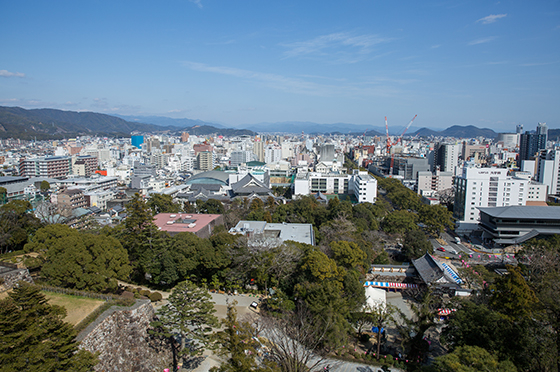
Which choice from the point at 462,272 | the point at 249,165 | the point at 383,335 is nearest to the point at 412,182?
the point at 249,165

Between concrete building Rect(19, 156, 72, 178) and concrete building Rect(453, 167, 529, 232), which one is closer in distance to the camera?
concrete building Rect(453, 167, 529, 232)

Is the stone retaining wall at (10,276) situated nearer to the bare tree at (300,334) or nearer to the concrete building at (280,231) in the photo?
the bare tree at (300,334)

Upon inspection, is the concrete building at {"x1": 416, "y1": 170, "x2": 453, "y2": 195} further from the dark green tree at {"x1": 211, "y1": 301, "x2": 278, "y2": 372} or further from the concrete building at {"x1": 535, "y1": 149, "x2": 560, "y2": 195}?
the dark green tree at {"x1": 211, "y1": 301, "x2": 278, "y2": 372}

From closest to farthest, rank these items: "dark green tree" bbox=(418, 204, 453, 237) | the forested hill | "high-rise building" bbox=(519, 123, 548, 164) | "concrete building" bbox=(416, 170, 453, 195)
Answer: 1. "dark green tree" bbox=(418, 204, 453, 237)
2. "concrete building" bbox=(416, 170, 453, 195)
3. "high-rise building" bbox=(519, 123, 548, 164)
4. the forested hill

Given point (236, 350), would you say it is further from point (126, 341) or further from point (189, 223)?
point (189, 223)

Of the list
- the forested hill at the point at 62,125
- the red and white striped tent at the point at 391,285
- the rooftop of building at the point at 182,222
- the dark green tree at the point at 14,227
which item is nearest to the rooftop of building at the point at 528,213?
the red and white striped tent at the point at 391,285

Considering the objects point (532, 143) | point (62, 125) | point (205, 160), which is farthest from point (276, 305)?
point (62, 125)

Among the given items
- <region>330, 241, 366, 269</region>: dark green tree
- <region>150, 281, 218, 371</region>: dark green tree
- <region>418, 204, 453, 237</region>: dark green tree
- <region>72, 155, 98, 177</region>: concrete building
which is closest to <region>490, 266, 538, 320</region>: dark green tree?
<region>330, 241, 366, 269</region>: dark green tree
